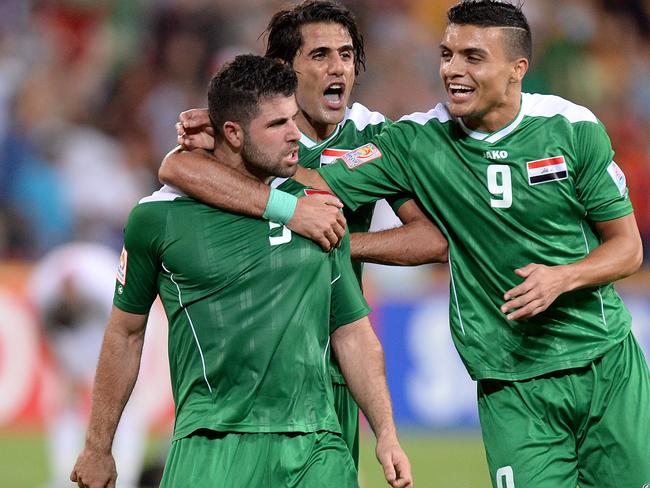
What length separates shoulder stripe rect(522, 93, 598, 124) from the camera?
16.0 feet

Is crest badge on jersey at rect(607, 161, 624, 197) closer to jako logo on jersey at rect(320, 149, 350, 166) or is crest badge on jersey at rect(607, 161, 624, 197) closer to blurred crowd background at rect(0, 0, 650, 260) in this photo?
jako logo on jersey at rect(320, 149, 350, 166)

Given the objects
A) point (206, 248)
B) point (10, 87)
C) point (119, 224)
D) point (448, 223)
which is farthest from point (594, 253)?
point (10, 87)

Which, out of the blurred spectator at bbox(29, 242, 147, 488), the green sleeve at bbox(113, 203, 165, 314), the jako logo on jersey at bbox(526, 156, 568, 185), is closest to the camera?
the green sleeve at bbox(113, 203, 165, 314)

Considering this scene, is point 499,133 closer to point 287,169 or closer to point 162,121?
point 287,169

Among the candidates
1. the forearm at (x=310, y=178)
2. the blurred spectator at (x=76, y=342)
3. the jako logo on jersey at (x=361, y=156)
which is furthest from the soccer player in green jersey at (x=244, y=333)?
the blurred spectator at (x=76, y=342)

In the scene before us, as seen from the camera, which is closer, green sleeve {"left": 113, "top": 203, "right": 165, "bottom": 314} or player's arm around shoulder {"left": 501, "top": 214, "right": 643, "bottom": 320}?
green sleeve {"left": 113, "top": 203, "right": 165, "bottom": 314}

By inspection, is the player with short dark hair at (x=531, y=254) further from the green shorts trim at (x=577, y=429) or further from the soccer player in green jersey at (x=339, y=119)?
the soccer player in green jersey at (x=339, y=119)

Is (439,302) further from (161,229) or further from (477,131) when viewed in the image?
(161,229)

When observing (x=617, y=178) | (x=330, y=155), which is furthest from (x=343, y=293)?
(x=617, y=178)

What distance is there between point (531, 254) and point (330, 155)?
3.25 feet

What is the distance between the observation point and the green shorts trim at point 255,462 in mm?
4125

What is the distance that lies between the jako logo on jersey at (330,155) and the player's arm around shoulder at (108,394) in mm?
1220

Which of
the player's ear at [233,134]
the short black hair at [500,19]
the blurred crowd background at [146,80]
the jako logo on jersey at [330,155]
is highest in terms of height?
the blurred crowd background at [146,80]

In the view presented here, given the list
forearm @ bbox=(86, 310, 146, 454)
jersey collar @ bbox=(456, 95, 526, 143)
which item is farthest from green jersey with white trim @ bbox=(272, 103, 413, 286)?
forearm @ bbox=(86, 310, 146, 454)
